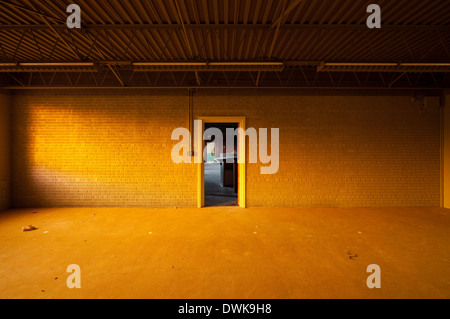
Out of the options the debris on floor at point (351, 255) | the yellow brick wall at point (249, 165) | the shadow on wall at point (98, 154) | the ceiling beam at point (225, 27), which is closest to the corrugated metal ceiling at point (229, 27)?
the ceiling beam at point (225, 27)

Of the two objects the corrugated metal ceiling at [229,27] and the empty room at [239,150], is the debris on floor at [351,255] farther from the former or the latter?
the corrugated metal ceiling at [229,27]

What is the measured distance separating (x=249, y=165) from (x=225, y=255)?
11.4 feet

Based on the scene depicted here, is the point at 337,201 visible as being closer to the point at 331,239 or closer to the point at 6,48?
the point at 331,239

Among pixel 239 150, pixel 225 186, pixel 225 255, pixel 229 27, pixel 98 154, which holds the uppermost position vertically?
pixel 229 27

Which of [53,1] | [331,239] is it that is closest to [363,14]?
[331,239]

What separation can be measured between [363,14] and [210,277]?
5.53m

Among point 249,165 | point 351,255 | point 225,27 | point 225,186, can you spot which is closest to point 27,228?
point 249,165

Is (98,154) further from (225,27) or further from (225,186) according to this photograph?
(225,186)

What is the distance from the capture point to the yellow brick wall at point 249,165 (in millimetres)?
6336

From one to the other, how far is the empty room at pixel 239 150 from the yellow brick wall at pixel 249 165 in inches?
1.9

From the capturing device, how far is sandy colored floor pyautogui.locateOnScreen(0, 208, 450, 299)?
8.27 ft

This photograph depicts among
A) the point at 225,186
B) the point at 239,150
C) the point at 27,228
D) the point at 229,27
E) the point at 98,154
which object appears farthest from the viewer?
the point at 225,186

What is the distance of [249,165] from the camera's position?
251 inches

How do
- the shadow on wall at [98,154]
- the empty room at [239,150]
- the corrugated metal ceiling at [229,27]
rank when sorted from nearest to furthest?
the empty room at [239,150] → the corrugated metal ceiling at [229,27] → the shadow on wall at [98,154]
